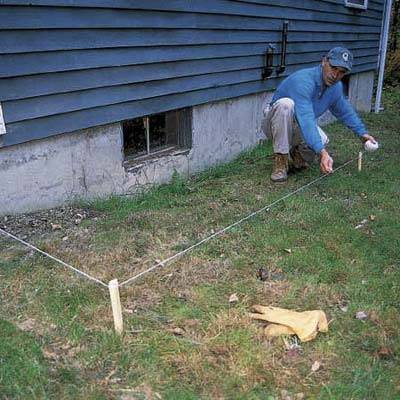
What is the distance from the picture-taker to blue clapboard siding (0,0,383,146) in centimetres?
335

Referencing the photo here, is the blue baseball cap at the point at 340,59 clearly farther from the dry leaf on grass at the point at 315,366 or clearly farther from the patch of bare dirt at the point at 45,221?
the dry leaf on grass at the point at 315,366

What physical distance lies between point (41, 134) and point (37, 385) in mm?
2131

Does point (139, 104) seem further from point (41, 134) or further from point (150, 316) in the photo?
point (150, 316)

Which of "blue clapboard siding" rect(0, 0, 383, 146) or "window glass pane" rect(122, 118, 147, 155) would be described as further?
"window glass pane" rect(122, 118, 147, 155)

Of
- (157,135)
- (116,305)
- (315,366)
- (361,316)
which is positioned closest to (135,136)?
(157,135)

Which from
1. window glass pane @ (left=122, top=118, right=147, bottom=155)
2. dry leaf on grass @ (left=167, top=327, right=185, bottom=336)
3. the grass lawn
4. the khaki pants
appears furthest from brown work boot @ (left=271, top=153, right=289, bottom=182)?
dry leaf on grass @ (left=167, top=327, right=185, bottom=336)

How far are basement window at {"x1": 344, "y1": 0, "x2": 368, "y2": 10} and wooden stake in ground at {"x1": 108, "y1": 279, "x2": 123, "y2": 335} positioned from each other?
7.08 m

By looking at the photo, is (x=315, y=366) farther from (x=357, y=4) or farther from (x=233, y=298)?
(x=357, y=4)

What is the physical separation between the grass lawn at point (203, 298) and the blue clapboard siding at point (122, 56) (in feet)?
2.67

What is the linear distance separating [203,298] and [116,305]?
0.57 m

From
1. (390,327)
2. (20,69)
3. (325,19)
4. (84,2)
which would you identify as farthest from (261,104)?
(390,327)

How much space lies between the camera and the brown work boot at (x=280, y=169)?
4.64 metres

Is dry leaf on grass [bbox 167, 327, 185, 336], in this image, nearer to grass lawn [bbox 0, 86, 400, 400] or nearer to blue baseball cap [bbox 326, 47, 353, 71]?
grass lawn [bbox 0, 86, 400, 400]

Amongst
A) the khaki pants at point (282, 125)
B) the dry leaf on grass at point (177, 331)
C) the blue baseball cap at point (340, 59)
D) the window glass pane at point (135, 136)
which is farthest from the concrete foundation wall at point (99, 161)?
the dry leaf on grass at point (177, 331)
